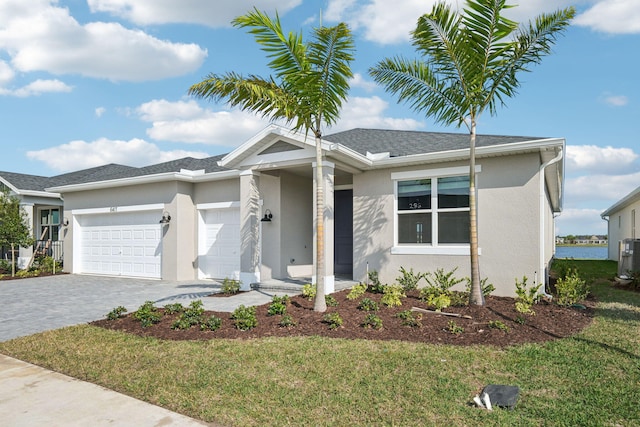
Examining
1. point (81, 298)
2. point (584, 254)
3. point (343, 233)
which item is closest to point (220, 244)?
point (343, 233)

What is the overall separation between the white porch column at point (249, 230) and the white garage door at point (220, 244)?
1.82 metres

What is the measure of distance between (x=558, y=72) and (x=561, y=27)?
A: 2.81 metres

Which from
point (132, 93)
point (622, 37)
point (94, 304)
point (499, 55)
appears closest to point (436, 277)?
point (499, 55)

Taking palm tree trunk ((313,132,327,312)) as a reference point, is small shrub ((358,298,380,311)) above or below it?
below

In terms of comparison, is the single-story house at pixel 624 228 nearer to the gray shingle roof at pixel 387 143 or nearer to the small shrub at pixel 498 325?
the gray shingle roof at pixel 387 143

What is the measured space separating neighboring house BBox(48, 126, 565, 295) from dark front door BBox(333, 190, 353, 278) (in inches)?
1.3

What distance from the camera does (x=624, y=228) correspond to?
68.8 feet

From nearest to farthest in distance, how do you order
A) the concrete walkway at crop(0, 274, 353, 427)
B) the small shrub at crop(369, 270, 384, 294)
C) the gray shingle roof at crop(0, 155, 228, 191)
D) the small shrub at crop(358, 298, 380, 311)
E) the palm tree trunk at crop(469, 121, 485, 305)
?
1. the concrete walkway at crop(0, 274, 353, 427)
2. the palm tree trunk at crop(469, 121, 485, 305)
3. the small shrub at crop(358, 298, 380, 311)
4. the small shrub at crop(369, 270, 384, 294)
5. the gray shingle roof at crop(0, 155, 228, 191)

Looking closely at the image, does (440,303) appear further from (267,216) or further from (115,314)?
(115,314)

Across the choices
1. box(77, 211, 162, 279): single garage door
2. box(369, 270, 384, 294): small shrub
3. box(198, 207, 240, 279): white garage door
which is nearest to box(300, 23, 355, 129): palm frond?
box(369, 270, 384, 294): small shrub

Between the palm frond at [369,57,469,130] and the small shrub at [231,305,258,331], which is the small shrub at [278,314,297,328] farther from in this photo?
the palm frond at [369,57,469,130]

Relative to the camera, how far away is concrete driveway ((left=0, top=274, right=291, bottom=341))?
307 inches

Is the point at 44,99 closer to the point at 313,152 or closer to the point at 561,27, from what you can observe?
the point at 313,152

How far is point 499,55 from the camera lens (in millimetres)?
7375
